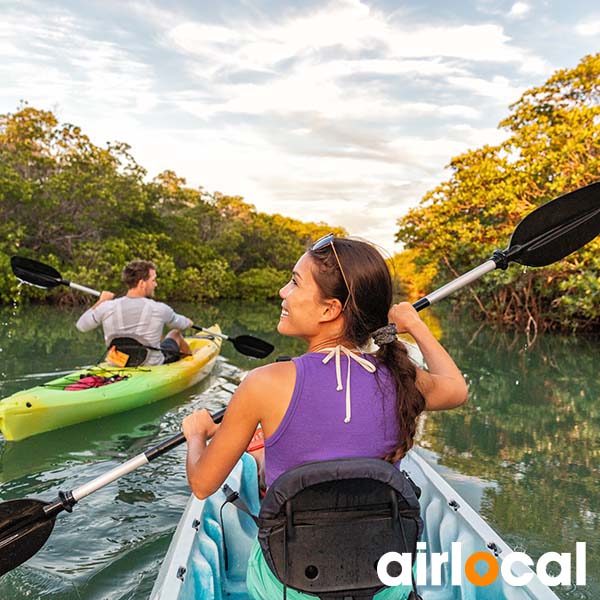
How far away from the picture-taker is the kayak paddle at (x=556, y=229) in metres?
2.45

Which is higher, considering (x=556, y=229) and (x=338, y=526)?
(x=556, y=229)

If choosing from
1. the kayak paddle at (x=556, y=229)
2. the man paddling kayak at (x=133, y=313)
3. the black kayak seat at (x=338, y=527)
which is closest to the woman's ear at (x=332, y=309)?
the black kayak seat at (x=338, y=527)

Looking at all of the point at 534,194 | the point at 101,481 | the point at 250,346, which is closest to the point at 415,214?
the point at 534,194

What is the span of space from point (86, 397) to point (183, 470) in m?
1.16

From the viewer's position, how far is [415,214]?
690 inches

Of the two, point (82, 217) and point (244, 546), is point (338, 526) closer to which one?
point (244, 546)

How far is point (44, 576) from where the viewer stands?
2438 millimetres

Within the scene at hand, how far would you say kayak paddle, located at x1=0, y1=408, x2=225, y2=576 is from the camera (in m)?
1.97

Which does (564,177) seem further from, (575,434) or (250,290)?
(250,290)

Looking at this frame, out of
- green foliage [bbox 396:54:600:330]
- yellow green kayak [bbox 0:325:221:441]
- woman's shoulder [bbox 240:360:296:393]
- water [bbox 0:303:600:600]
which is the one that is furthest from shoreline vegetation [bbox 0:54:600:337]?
woman's shoulder [bbox 240:360:296:393]

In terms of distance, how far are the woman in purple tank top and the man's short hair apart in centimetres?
360

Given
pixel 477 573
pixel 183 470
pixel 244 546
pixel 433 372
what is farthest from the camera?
pixel 183 470

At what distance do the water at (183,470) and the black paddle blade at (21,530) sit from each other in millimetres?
449

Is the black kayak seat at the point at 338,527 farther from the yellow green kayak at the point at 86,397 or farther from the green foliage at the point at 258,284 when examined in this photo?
the green foliage at the point at 258,284
